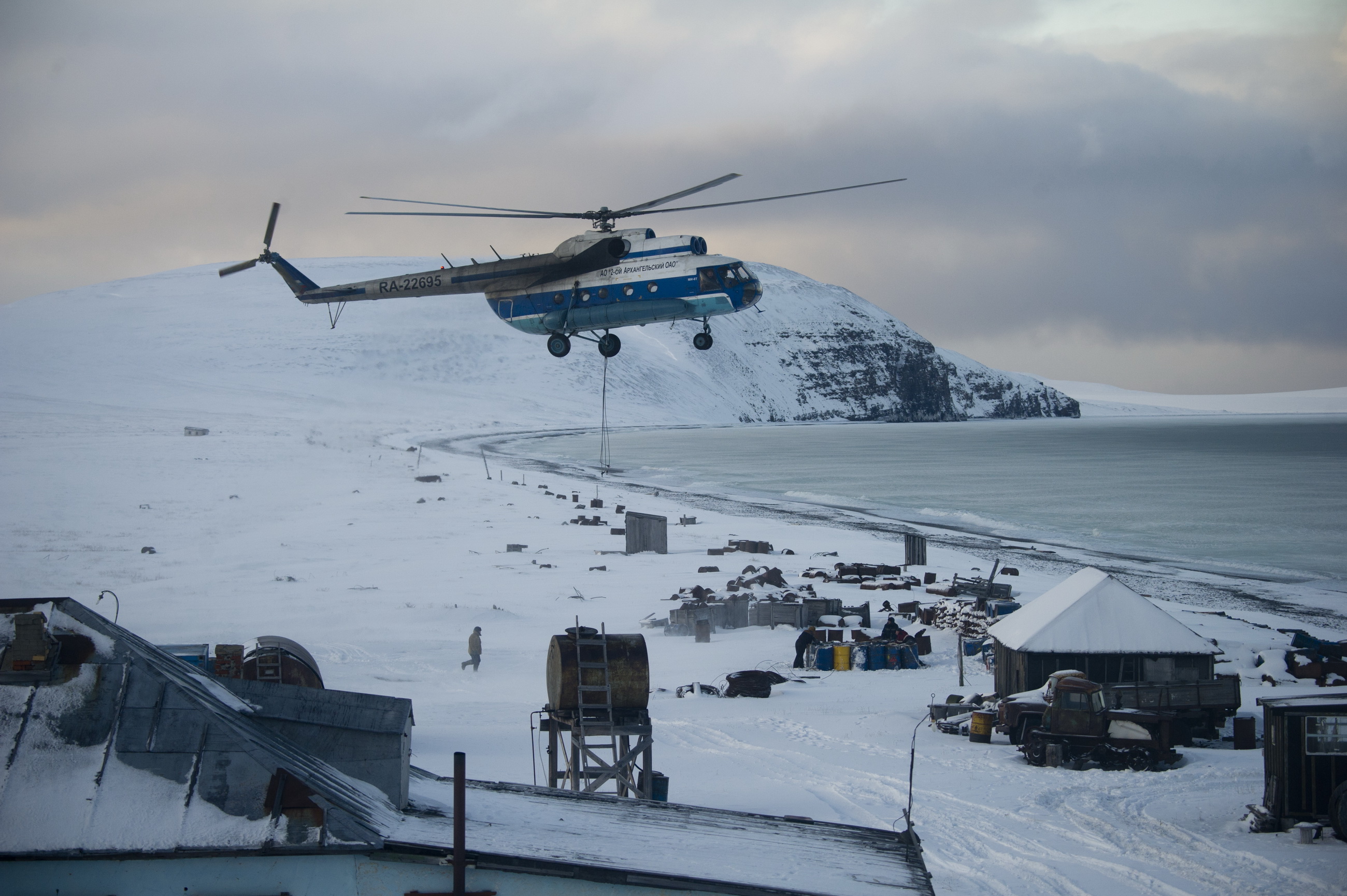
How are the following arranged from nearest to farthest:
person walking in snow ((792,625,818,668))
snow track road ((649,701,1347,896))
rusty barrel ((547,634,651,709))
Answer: snow track road ((649,701,1347,896))
rusty barrel ((547,634,651,709))
person walking in snow ((792,625,818,668))

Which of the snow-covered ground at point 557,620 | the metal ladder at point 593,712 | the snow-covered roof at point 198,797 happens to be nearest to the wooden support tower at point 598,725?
the metal ladder at point 593,712

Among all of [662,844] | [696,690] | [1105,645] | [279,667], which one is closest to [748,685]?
[696,690]

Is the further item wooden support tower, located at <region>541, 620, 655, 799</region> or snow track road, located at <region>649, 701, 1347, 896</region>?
wooden support tower, located at <region>541, 620, 655, 799</region>

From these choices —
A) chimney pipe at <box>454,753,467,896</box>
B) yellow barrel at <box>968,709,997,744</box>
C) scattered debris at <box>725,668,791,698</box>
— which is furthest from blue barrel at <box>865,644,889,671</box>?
chimney pipe at <box>454,753,467,896</box>

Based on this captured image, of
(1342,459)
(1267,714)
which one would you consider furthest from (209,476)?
(1342,459)

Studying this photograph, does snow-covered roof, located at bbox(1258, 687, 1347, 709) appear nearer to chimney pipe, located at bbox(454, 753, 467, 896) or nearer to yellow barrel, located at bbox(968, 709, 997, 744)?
yellow barrel, located at bbox(968, 709, 997, 744)

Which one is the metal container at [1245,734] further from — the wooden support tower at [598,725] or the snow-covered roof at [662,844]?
the snow-covered roof at [662,844]
